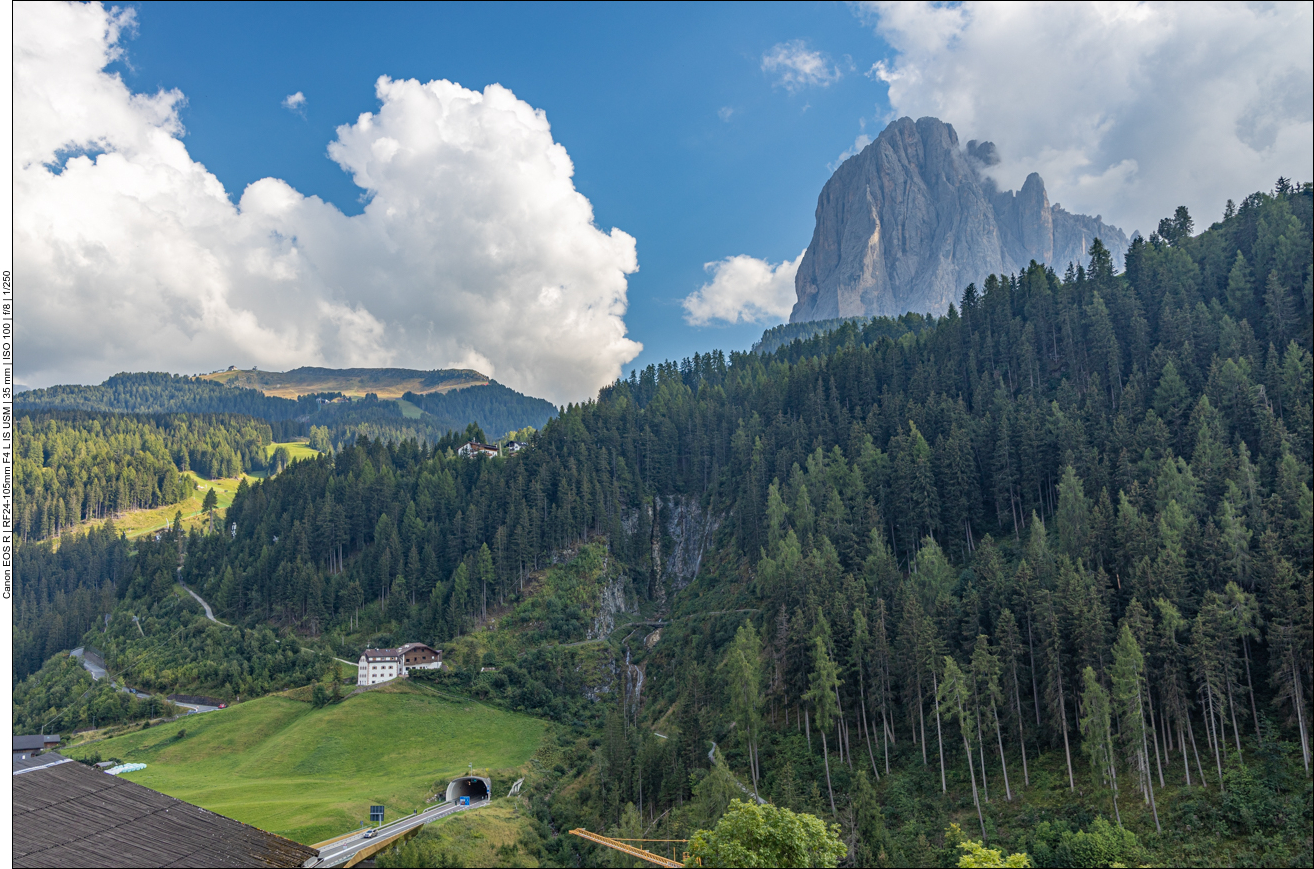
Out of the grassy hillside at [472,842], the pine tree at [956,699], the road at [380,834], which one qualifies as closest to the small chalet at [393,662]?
the road at [380,834]

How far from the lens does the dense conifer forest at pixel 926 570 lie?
49188 mm

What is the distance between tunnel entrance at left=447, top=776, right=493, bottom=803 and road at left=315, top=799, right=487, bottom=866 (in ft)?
3.94

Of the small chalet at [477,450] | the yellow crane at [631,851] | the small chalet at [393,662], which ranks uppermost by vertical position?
the small chalet at [477,450]

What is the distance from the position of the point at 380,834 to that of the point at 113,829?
2872 cm

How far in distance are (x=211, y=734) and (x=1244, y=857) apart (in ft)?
341


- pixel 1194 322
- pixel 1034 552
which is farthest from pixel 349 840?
pixel 1194 322

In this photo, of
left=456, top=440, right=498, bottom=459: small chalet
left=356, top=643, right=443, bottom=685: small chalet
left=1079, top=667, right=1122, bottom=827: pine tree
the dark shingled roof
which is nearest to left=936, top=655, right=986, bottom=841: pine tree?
left=1079, top=667, right=1122, bottom=827: pine tree

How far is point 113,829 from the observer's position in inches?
1033

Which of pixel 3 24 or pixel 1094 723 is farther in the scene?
pixel 1094 723

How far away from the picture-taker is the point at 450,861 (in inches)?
1747

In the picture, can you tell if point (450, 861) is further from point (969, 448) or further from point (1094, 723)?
point (969, 448)

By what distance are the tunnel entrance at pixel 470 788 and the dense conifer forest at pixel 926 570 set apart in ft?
22.4

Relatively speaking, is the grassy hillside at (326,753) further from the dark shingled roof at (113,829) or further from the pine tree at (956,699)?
the pine tree at (956,699)

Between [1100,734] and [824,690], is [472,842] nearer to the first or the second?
[824,690]
